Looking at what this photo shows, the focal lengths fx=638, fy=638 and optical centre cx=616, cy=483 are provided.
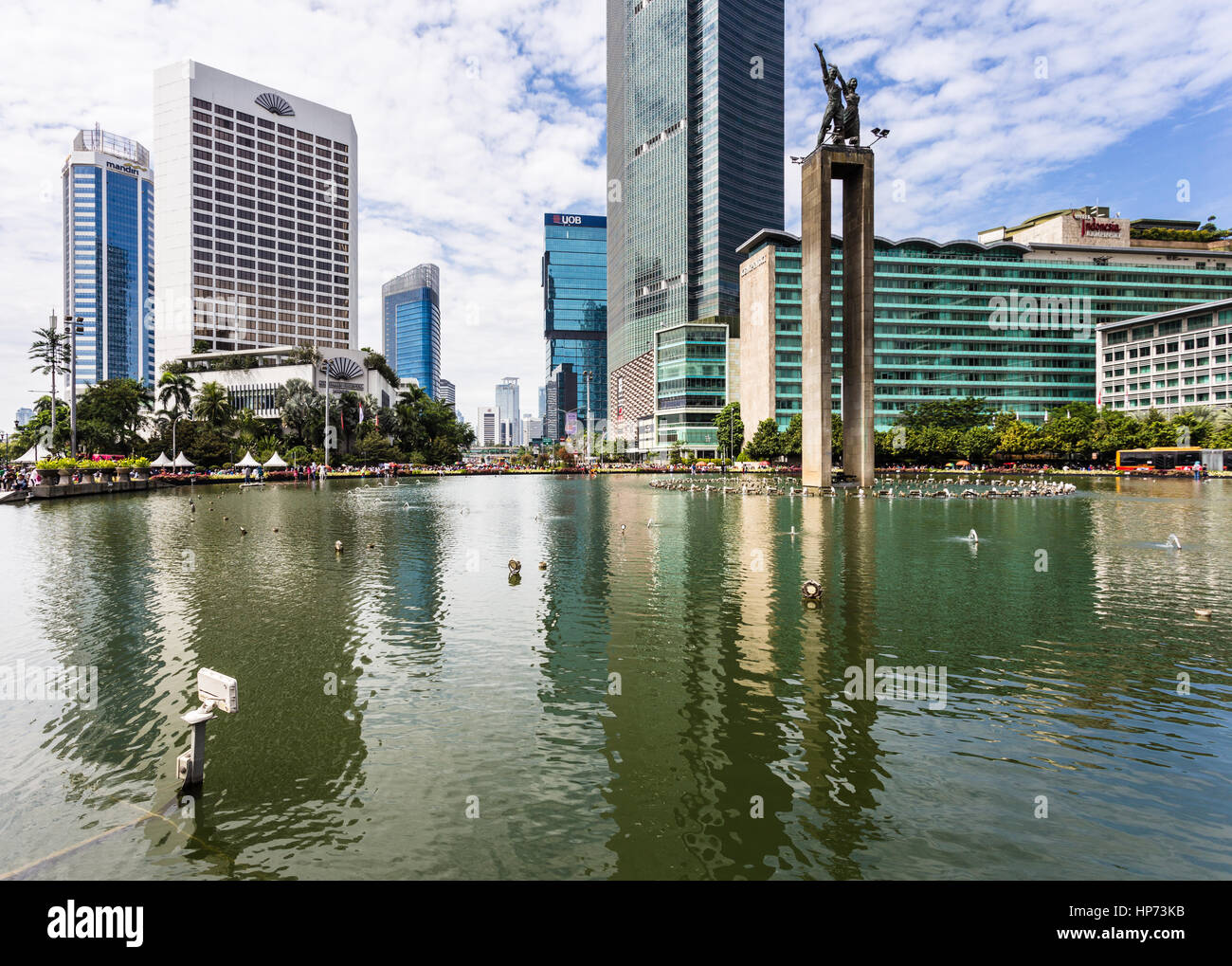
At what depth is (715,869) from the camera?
7477mm

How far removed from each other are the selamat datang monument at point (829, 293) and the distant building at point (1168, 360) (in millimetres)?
92352

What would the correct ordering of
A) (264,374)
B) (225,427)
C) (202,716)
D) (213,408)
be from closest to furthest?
(202,716) → (213,408) → (225,427) → (264,374)

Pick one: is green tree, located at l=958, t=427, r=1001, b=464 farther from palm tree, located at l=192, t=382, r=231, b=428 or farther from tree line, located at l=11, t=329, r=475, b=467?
palm tree, located at l=192, t=382, r=231, b=428

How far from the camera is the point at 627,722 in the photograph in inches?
460

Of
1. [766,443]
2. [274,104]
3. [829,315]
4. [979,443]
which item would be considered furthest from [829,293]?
[274,104]

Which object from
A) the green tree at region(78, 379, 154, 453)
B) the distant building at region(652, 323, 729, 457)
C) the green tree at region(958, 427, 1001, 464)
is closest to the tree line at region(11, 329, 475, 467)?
the green tree at region(78, 379, 154, 453)

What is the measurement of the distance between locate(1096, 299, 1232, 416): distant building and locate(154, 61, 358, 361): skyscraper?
659ft

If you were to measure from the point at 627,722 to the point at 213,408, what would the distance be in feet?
410

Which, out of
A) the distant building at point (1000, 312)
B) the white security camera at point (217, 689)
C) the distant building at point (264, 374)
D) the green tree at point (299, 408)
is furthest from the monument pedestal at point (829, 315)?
the distant building at point (264, 374)

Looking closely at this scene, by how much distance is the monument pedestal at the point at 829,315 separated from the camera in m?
73.5

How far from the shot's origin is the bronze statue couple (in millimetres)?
71438

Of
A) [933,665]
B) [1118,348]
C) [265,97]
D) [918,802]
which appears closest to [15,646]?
[918,802]

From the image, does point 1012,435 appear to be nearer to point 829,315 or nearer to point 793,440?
point 793,440
